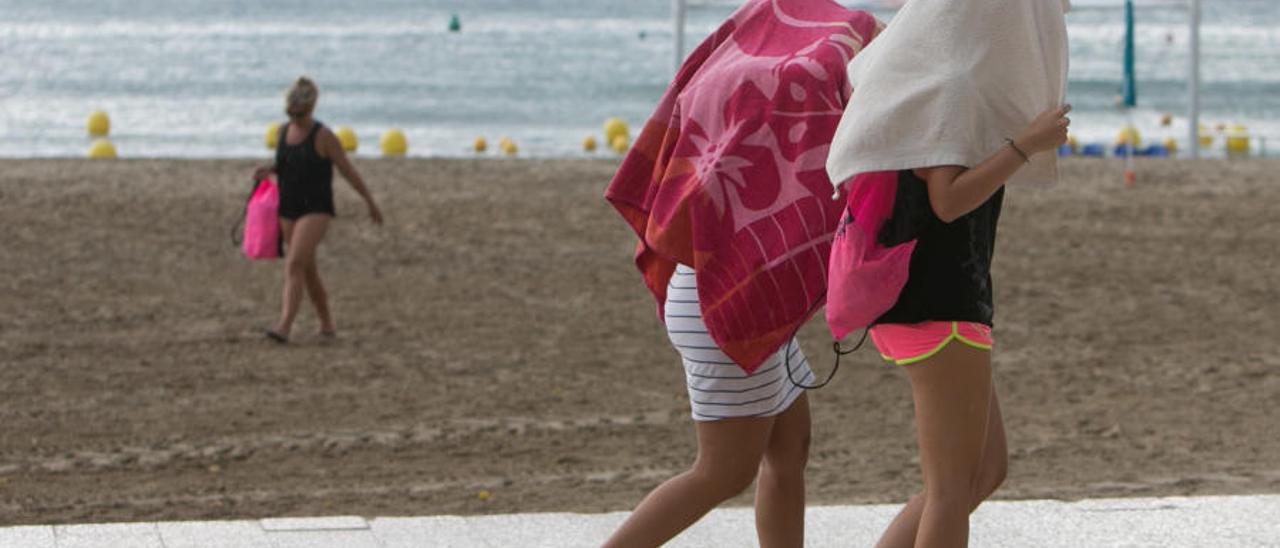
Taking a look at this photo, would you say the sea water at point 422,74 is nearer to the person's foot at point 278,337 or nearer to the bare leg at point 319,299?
the bare leg at point 319,299

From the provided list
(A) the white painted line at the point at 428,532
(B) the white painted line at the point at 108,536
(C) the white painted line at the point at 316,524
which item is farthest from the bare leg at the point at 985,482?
(B) the white painted line at the point at 108,536

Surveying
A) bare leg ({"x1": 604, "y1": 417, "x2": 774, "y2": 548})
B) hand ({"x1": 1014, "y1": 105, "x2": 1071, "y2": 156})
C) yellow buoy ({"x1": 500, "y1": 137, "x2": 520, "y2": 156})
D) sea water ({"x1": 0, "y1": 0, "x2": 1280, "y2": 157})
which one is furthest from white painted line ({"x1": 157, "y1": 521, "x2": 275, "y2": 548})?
yellow buoy ({"x1": 500, "y1": 137, "x2": 520, "y2": 156})

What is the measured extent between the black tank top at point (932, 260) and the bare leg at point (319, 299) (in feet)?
22.2

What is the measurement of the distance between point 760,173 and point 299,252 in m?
6.25

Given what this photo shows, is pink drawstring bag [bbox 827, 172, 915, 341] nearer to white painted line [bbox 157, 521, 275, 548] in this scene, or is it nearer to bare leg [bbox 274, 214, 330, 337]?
white painted line [bbox 157, 521, 275, 548]

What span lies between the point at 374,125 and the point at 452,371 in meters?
23.8

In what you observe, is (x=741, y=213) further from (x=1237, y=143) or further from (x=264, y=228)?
(x=1237, y=143)

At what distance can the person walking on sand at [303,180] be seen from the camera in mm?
9875

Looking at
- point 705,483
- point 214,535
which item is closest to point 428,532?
point 214,535

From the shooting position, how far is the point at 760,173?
402 centimetres

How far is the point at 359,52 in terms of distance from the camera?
62.5m

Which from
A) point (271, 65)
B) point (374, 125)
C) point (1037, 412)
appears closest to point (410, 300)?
point (1037, 412)

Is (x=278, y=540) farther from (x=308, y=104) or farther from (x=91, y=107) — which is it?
(x=91, y=107)

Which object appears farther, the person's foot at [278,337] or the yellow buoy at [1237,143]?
the yellow buoy at [1237,143]
